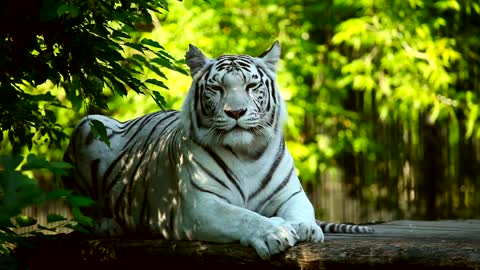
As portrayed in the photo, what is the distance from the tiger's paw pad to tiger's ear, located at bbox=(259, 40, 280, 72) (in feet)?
3.71

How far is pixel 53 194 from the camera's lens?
7.28 feet

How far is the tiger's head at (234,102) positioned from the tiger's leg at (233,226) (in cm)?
28

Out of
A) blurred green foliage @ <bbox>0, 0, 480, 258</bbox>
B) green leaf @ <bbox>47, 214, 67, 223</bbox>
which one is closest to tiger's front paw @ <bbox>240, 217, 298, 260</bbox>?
green leaf @ <bbox>47, 214, 67, 223</bbox>

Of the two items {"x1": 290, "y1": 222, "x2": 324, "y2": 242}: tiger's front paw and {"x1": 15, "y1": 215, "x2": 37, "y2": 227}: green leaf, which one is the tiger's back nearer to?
{"x1": 290, "y1": 222, "x2": 324, "y2": 242}: tiger's front paw

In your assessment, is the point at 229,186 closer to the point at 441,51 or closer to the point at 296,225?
the point at 296,225

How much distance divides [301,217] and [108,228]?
3.73ft

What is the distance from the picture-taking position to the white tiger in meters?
3.87

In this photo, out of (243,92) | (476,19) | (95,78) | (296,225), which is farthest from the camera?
(476,19)

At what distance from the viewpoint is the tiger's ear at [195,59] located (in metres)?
4.27

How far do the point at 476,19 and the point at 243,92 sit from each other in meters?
6.01

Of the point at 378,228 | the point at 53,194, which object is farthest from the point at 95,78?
the point at 378,228

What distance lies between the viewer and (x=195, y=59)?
4.28 metres

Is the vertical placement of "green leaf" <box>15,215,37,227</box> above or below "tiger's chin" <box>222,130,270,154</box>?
below

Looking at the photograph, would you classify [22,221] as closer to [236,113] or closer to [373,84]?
[236,113]
